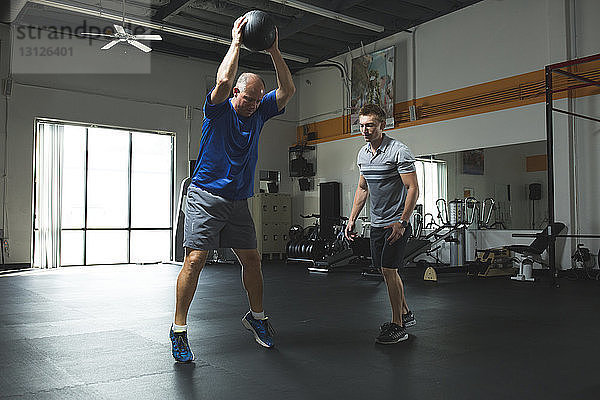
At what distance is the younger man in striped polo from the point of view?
117 inches

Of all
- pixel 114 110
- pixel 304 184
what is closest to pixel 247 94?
pixel 114 110

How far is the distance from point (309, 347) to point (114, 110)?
836cm

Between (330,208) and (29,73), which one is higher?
(29,73)

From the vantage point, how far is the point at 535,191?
300 inches

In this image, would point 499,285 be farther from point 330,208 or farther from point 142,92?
point 142,92

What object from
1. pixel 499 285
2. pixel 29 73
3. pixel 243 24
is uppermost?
pixel 29 73

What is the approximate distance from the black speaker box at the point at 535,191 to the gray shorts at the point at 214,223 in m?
6.02

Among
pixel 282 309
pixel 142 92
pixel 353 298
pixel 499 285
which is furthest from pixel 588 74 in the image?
pixel 142 92

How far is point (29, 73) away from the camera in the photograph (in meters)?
9.25

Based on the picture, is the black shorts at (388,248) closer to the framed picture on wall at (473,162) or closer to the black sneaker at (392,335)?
the black sneaker at (392,335)

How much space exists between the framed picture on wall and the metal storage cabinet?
165 inches

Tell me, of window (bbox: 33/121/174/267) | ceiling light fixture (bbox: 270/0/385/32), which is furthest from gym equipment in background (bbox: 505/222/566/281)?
window (bbox: 33/121/174/267)

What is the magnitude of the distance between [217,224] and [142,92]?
8.50 meters

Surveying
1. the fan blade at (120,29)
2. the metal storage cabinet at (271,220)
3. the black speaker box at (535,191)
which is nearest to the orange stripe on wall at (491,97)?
the black speaker box at (535,191)
